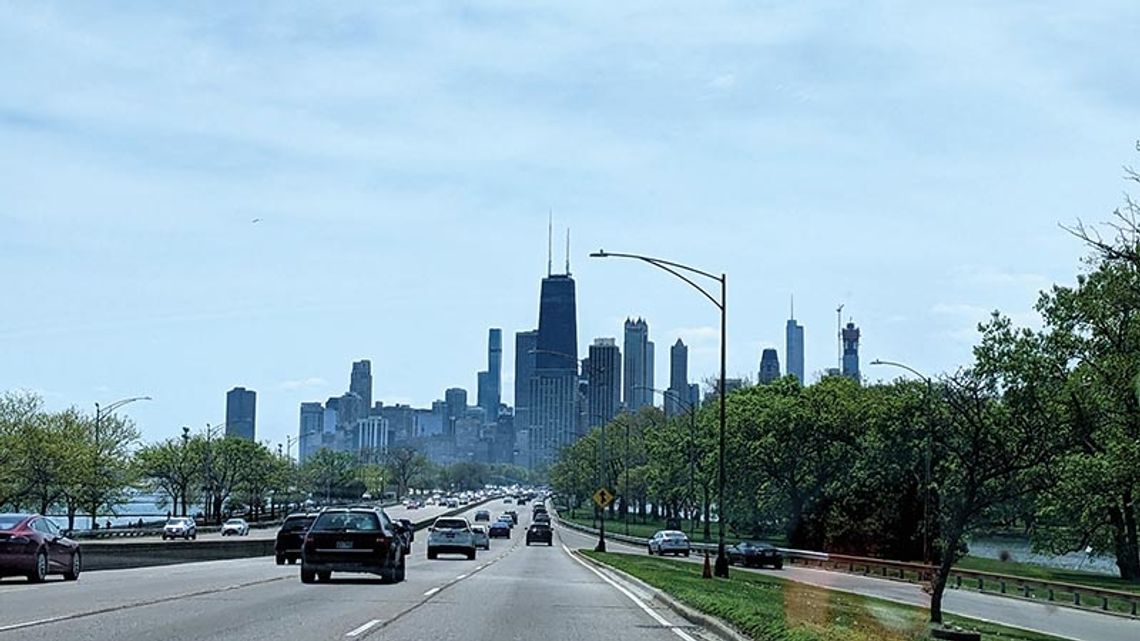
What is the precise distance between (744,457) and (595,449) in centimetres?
6231

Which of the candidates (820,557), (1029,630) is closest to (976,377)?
(1029,630)

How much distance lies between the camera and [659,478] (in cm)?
11794

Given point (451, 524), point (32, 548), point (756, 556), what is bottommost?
point (756, 556)

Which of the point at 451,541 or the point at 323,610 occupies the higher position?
the point at 323,610

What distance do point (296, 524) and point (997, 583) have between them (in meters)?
28.4

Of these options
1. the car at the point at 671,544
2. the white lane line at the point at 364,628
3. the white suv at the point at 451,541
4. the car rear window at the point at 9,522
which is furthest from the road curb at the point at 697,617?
the car at the point at 671,544

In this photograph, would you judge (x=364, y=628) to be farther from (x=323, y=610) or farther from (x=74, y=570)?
(x=74, y=570)

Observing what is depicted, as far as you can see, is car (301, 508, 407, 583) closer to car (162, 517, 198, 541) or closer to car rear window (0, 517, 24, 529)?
car rear window (0, 517, 24, 529)

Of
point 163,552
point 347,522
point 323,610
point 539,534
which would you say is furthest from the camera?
point 539,534

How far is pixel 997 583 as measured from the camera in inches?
2315

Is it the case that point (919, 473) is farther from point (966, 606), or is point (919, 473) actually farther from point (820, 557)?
point (966, 606)

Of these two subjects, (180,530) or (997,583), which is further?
(180,530)

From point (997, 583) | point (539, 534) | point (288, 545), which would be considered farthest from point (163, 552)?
point (539, 534)

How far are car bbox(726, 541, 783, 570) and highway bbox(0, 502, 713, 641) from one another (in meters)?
37.5
